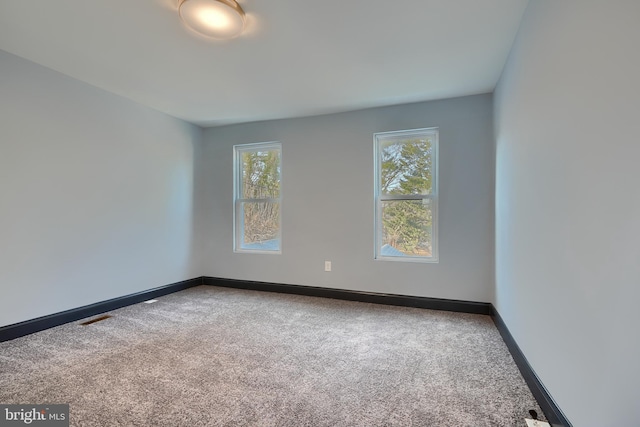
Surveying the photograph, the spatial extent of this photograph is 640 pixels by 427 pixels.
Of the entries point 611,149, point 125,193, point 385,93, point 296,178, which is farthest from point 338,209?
point 611,149

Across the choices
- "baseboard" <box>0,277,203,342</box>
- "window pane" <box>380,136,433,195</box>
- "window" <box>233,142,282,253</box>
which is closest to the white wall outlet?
"window pane" <box>380,136,433,195</box>

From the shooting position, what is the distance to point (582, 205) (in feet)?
3.70

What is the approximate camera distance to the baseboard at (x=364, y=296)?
3.11 metres

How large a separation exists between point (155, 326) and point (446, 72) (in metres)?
3.54

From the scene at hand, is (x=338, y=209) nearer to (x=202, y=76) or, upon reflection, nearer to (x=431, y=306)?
(x=431, y=306)

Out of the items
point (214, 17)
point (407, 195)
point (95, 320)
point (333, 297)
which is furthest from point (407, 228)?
point (95, 320)

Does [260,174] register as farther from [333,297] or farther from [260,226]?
[333,297]

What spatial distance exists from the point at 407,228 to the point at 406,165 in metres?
0.74

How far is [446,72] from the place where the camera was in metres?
2.63

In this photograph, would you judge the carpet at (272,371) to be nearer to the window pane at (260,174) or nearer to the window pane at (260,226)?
the window pane at (260,226)

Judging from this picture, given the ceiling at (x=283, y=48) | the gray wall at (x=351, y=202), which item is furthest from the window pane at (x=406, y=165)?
the ceiling at (x=283, y=48)

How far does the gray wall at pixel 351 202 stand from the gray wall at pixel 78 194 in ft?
2.08

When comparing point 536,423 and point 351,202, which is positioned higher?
point 351,202

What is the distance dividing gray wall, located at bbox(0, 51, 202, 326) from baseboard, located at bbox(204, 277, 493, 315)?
0.85 m
